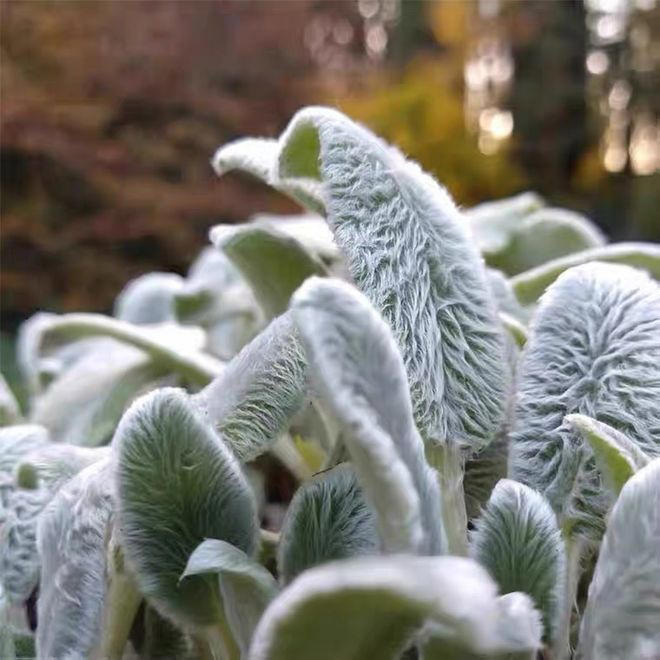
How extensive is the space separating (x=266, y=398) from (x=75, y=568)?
0.10 meters

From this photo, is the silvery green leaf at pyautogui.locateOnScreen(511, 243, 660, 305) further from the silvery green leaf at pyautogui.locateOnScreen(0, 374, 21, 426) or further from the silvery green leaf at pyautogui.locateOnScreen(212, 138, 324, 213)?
the silvery green leaf at pyautogui.locateOnScreen(0, 374, 21, 426)

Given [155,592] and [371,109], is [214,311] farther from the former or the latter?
[371,109]

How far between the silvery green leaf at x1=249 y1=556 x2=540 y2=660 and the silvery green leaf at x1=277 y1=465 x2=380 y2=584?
0.27 feet

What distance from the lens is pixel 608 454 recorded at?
1.18 ft

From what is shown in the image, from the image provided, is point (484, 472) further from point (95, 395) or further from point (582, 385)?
point (95, 395)

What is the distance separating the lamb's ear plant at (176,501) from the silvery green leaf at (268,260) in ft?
0.59

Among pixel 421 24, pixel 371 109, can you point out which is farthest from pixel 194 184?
pixel 421 24

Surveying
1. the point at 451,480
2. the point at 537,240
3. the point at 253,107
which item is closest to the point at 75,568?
the point at 451,480

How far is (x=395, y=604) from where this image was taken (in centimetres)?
25

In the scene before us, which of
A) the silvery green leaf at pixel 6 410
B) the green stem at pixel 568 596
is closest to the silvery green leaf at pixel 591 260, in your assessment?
the green stem at pixel 568 596

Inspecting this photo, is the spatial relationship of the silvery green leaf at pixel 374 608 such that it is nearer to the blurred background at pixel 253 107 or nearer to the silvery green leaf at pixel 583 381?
the silvery green leaf at pixel 583 381

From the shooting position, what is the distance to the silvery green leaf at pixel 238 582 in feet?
1.11

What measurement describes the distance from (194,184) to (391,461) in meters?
4.52

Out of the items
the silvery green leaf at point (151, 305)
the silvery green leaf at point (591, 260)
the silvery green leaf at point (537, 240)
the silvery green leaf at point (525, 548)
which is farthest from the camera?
the silvery green leaf at point (151, 305)
